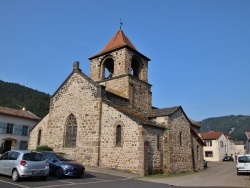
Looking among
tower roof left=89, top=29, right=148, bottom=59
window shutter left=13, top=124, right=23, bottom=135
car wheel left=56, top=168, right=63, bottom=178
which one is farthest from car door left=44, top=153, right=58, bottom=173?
window shutter left=13, top=124, right=23, bottom=135

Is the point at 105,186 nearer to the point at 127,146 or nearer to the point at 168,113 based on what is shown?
the point at 127,146

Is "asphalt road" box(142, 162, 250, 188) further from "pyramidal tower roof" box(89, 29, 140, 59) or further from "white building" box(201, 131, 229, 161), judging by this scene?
"white building" box(201, 131, 229, 161)

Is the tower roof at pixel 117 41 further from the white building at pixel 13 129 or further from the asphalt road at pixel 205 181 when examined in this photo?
the white building at pixel 13 129

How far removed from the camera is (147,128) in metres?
17.0

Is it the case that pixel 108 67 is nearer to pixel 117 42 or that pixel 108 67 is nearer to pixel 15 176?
pixel 117 42

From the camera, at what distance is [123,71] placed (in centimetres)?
2472

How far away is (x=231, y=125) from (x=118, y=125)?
151128 mm

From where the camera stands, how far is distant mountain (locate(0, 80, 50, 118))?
61.0 metres

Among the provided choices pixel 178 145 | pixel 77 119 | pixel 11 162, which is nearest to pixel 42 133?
pixel 77 119

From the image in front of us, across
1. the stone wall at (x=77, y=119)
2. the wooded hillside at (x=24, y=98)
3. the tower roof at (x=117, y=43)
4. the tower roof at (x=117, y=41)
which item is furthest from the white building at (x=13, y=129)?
the tower roof at (x=117, y=41)

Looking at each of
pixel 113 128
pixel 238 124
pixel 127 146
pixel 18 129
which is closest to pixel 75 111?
pixel 113 128

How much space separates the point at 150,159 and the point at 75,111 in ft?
26.5

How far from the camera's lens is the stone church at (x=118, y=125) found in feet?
55.6

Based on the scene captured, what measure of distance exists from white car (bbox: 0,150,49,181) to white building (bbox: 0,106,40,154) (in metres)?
22.2
